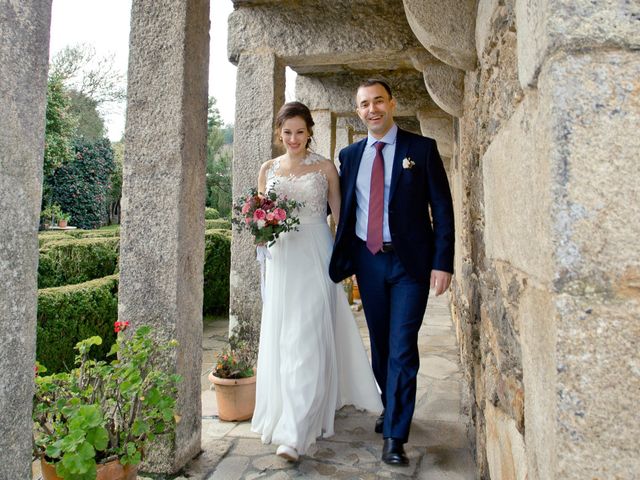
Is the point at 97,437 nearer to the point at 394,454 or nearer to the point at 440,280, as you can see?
the point at 394,454

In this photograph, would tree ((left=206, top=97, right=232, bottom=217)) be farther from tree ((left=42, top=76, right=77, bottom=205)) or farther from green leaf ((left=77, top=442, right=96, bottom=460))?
green leaf ((left=77, top=442, right=96, bottom=460))

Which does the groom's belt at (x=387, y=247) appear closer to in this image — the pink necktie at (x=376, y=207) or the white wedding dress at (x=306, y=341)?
the pink necktie at (x=376, y=207)

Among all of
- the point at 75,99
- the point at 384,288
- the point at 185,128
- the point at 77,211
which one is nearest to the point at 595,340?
the point at 384,288

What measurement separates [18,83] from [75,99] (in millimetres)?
22519

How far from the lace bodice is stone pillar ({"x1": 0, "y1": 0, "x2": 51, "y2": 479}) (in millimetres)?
1745

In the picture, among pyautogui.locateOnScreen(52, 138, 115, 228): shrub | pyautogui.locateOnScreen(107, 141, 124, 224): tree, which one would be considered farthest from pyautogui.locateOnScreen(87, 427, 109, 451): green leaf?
pyautogui.locateOnScreen(107, 141, 124, 224): tree

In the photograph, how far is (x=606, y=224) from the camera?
34.3 inches

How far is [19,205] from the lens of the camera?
1.26 m

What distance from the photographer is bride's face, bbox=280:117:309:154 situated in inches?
116

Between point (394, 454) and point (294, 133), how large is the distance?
5.98ft

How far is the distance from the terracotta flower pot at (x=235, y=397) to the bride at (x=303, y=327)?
316 millimetres

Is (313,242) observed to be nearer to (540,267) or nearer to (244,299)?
(244,299)

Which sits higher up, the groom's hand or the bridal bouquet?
the bridal bouquet

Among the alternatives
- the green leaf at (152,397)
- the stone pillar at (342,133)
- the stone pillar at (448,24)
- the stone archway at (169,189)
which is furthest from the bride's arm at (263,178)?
the stone pillar at (342,133)
